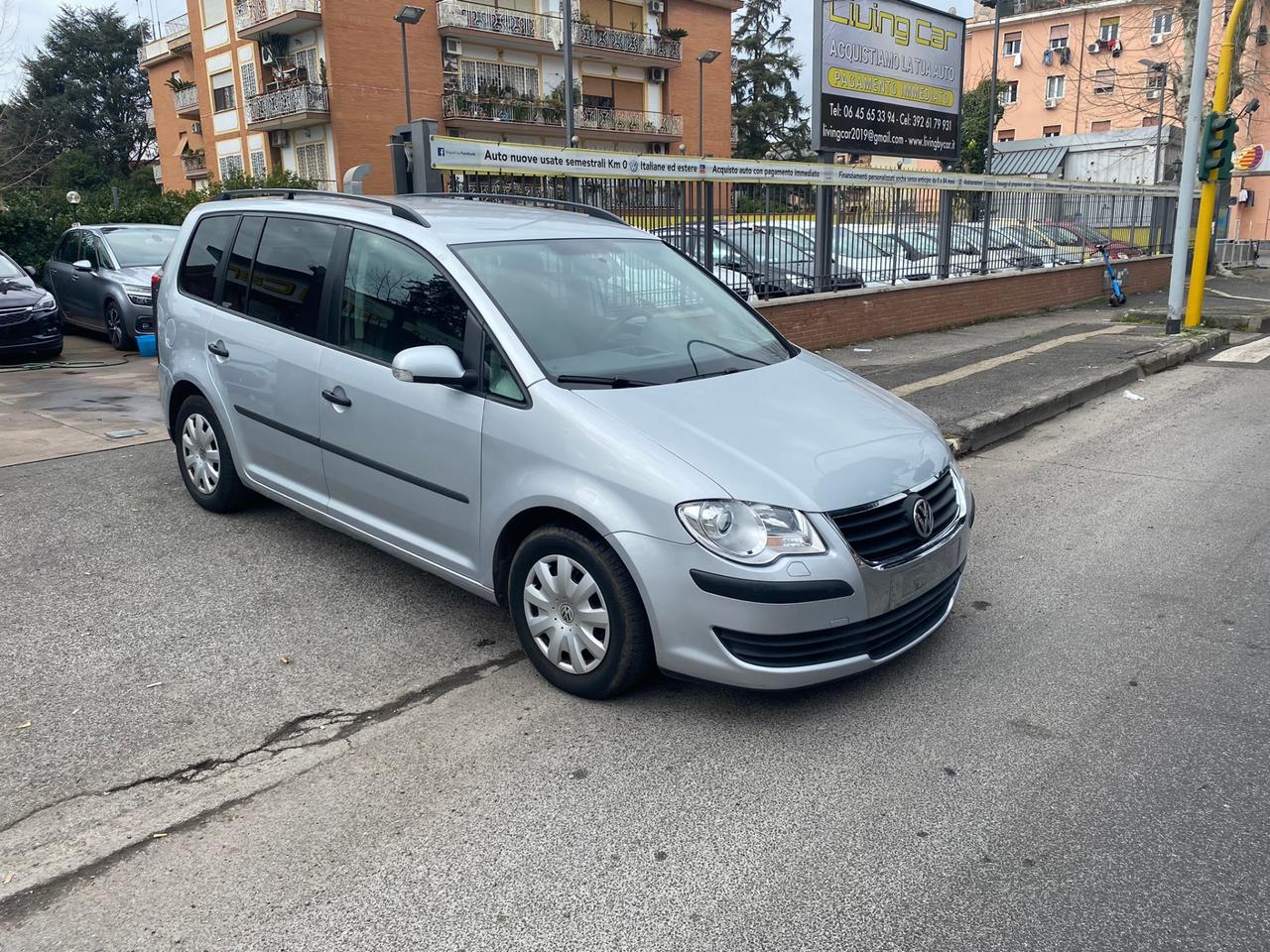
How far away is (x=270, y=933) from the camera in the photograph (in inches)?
103

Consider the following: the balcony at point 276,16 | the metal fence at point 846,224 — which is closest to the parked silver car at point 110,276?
the metal fence at point 846,224

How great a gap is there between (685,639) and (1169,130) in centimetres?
3776

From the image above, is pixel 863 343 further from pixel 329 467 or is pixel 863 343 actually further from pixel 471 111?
pixel 471 111

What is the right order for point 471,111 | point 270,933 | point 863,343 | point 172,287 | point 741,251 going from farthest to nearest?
point 471,111
point 863,343
point 741,251
point 172,287
point 270,933

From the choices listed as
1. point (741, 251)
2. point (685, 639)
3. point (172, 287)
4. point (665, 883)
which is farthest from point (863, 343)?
point (665, 883)

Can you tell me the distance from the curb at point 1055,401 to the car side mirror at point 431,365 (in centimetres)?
480

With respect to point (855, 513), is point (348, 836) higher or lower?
lower

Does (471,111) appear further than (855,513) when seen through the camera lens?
Yes

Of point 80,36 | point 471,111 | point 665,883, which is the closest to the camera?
point 665,883

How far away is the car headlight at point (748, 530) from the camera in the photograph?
134 inches

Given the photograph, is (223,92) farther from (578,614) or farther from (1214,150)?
(578,614)

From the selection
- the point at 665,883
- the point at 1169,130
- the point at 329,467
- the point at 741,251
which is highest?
the point at 1169,130

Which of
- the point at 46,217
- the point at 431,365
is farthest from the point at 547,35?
the point at 431,365

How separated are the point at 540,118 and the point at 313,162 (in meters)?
9.62
